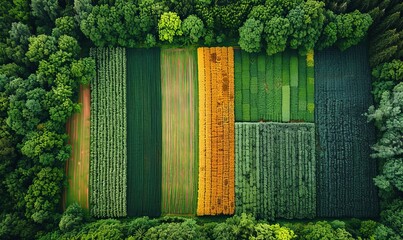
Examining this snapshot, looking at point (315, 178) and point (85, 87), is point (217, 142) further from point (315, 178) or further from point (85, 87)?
point (85, 87)

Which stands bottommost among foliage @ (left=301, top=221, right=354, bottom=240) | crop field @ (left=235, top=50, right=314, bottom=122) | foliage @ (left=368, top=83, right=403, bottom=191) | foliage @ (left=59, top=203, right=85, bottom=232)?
foliage @ (left=301, top=221, right=354, bottom=240)

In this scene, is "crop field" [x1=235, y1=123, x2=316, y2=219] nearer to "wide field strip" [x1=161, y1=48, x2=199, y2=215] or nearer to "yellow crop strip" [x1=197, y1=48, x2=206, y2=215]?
"yellow crop strip" [x1=197, y1=48, x2=206, y2=215]

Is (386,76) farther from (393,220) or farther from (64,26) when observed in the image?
(64,26)

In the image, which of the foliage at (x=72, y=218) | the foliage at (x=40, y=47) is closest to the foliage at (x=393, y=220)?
the foliage at (x=72, y=218)

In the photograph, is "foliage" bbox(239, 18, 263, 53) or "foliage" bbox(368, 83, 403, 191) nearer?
"foliage" bbox(368, 83, 403, 191)

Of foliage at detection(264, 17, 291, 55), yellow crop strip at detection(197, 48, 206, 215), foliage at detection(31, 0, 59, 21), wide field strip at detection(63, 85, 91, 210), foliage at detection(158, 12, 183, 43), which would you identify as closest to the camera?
foliage at detection(264, 17, 291, 55)

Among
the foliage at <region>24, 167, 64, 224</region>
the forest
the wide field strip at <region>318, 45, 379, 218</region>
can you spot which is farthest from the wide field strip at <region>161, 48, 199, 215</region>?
the wide field strip at <region>318, 45, 379, 218</region>

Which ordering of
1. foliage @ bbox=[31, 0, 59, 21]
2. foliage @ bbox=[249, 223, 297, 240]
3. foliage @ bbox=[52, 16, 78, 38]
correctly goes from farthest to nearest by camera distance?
foliage @ bbox=[52, 16, 78, 38] → foliage @ bbox=[31, 0, 59, 21] → foliage @ bbox=[249, 223, 297, 240]
